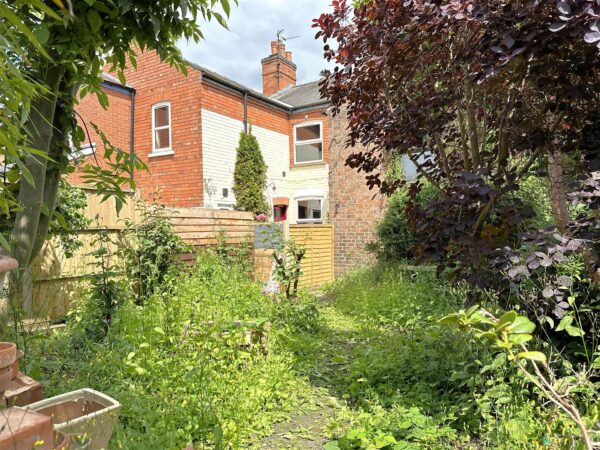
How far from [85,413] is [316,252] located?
24.7ft

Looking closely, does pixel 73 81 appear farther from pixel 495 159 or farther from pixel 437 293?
pixel 437 293

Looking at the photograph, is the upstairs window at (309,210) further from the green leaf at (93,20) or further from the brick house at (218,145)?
the green leaf at (93,20)

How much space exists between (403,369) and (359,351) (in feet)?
2.12

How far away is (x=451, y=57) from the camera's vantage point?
329cm

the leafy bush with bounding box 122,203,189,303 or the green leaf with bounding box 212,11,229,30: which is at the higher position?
the green leaf with bounding box 212,11,229,30

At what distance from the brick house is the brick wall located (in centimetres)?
2

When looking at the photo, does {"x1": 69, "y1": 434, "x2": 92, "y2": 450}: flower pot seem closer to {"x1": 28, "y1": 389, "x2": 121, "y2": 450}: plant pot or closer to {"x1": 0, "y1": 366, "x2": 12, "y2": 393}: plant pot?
{"x1": 28, "y1": 389, "x2": 121, "y2": 450}: plant pot

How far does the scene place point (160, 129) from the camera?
41.1 feet

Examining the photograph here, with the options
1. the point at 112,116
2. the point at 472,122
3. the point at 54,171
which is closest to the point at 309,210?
the point at 112,116

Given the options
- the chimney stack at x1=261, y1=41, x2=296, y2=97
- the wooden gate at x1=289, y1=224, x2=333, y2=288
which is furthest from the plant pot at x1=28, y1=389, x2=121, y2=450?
the chimney stack at x1=261, y1=41, x2=296, y2=97

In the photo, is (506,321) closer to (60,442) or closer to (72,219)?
(60,442)

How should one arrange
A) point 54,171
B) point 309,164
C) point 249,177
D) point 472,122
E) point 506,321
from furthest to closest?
1. point 309,164
2. point 249,177
3. point 472,122
4. point 54,171
5. point 506,321

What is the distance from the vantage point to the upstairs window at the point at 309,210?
14.4 meters

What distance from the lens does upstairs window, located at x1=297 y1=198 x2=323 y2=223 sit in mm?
14367
